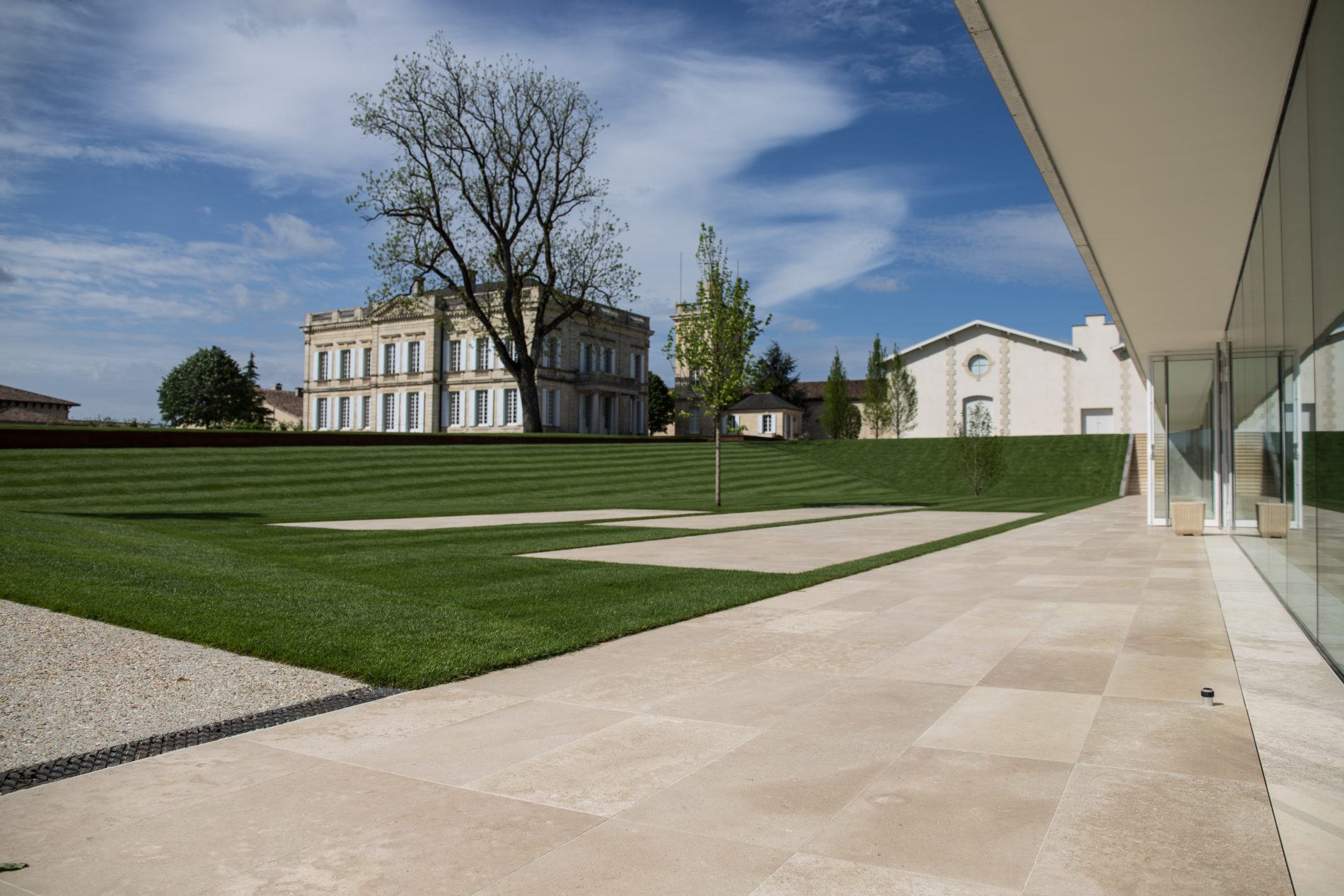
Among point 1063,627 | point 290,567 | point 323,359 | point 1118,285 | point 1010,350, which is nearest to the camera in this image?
point 1063,627

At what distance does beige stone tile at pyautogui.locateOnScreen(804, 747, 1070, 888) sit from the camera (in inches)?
105

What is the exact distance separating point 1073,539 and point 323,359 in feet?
223

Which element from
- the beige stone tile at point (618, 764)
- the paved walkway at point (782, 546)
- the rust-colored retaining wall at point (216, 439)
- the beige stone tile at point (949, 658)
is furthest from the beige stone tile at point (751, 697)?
the rust-colored retaining wall at point (216, 439)

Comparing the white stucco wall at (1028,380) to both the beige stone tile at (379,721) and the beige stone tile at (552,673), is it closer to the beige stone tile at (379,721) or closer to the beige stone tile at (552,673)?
the beige stone tile at (552,673)

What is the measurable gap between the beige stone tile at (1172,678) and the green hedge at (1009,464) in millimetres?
30979

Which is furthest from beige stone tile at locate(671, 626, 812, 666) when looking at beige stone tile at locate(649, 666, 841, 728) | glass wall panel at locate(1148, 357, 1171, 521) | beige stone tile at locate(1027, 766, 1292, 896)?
glass wall panel at locate(1148, 357, 1171, 521)

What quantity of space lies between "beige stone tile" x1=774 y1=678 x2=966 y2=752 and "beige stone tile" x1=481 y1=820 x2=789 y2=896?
48.5 inches

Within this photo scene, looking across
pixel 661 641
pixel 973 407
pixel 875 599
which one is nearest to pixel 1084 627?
pixel 875 599

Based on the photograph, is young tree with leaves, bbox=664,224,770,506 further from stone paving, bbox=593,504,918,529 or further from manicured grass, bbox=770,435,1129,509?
manicured grass, bbox=770,435,1129,509

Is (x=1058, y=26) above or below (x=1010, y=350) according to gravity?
below

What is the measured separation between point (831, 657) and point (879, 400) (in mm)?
51812

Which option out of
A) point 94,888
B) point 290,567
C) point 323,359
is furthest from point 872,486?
point 323,359

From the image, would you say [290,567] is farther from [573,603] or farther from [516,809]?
[516,809]

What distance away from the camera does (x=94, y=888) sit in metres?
2.51
